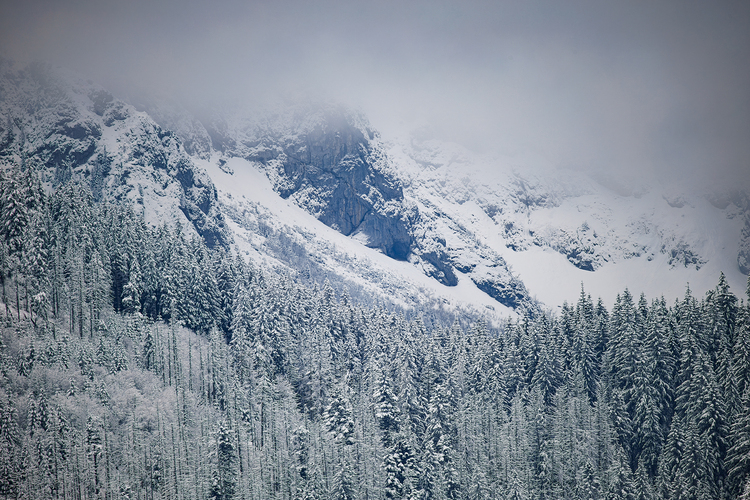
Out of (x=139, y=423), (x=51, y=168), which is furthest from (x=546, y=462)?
(x=51, y=168)

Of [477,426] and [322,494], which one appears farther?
[477,426]

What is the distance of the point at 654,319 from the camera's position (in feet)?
273

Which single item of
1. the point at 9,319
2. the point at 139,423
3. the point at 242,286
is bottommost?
the point at 139,423

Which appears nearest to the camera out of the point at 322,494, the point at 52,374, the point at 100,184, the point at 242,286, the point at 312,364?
the point at 322,494

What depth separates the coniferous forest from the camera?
66.2 metres

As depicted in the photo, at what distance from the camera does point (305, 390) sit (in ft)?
295

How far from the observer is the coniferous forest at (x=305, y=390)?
66.2 meters

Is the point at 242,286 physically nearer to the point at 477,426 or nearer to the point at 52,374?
the point at 52,374

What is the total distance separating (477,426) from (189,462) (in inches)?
1325

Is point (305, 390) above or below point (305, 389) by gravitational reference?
below

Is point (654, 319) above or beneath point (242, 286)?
beneath

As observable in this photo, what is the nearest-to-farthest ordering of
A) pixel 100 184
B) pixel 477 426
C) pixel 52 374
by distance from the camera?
1. pixel 52 374
2. pixel 477 426
3. pixel 100 184

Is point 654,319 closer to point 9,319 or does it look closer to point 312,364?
point 312,364

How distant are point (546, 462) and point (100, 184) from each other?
523 feet
